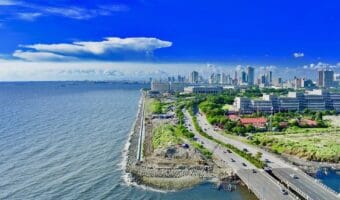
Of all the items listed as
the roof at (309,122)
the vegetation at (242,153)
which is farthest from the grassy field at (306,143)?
the roof at (309,122)

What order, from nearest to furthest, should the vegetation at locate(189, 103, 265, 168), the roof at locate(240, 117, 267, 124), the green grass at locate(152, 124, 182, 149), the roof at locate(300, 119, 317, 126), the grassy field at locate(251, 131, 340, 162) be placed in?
the vegetation at locate(189, 103, 265, 168) → the grassy field at locate(251, 131, 340, 162) → the green grass at locate(152, 124, 182, 149) → the roof at locate(300, 119, 317, 126) → the roof at locate(240, 117, 267, 124)

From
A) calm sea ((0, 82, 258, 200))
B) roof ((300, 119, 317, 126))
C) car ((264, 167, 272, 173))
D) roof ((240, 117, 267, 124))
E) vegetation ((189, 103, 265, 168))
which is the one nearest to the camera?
calm sea ((0, 82, 258, 200))

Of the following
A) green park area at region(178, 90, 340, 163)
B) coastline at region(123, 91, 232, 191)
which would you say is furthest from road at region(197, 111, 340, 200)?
coastline at region(123, 91, 232, 191)

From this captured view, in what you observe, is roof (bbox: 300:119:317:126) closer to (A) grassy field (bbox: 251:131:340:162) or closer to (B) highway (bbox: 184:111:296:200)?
(A) grassy field (bbox: 251:131:340:162)

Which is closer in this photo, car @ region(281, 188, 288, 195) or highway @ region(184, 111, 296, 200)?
highway @ region(184, 111, 296, 200)

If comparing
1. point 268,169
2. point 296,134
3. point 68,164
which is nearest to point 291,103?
point 296,134

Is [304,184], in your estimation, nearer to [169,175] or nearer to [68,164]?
[169,175]
